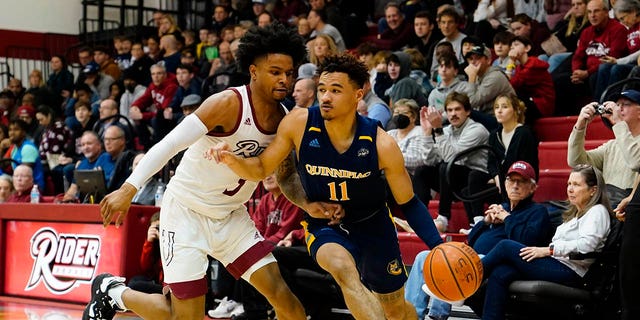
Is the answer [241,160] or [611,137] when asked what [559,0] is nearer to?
[611,137]

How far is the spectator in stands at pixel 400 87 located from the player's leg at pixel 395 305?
182 inches

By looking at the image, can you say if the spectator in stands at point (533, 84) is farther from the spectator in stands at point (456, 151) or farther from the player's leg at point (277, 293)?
the player's leg at point (277, 293)

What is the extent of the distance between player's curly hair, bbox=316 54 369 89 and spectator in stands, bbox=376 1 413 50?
7.23 m

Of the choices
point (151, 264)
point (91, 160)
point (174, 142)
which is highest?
point (174, 142)

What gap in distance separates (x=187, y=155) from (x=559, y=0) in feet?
24.3

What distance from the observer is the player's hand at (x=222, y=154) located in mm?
5355

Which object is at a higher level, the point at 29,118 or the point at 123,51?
the point at 123,51

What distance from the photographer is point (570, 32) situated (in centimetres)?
1083

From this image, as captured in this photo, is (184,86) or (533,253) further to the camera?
(184,86)

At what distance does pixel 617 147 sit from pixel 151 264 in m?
4.34

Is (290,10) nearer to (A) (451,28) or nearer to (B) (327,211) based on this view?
(A) (451,28)

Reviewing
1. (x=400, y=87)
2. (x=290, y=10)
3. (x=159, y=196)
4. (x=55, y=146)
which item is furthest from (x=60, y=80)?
(x=400, y=87)

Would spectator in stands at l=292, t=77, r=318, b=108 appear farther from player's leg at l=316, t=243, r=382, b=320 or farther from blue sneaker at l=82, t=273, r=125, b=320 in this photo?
player's leg at l=316, t=243, r=382, b=320

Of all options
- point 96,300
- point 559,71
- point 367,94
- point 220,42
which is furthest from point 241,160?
point 220,42
